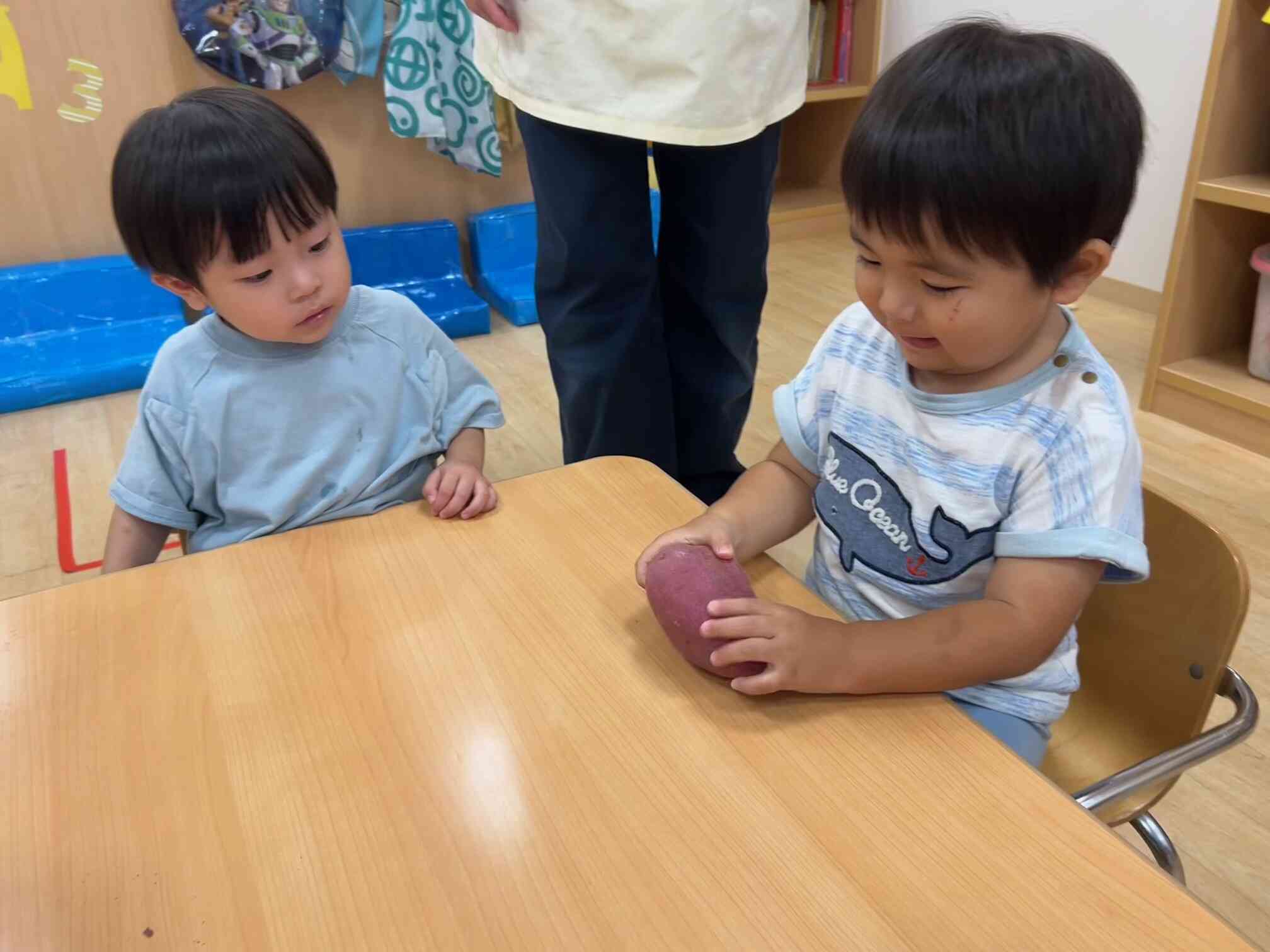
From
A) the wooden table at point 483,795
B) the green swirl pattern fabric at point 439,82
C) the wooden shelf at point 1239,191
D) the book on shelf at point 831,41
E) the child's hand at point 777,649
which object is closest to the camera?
the wooden table at point 483,795

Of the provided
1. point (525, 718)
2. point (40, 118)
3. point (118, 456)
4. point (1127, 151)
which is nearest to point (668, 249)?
point (1127, 151)

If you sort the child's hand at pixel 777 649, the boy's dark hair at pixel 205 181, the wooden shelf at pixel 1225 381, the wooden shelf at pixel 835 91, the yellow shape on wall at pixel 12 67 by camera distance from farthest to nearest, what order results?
the wooden shelf at pixel 835 91, the yellow shape on wall at pixel 12 67, the wooden shelf at pixel 1225 381, the boy's dark hair at pixel 205 181, the child's hand at pixel 777 649

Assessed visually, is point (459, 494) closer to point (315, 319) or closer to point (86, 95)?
point (315, 319)

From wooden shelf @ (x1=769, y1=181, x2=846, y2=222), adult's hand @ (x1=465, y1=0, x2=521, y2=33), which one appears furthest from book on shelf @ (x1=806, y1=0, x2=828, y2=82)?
adult's hand @ (x1=465, y1=0, x2=521, y2=33)

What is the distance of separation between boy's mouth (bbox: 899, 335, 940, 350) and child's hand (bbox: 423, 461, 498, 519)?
327mm

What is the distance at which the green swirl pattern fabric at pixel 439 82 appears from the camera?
7.49 feet

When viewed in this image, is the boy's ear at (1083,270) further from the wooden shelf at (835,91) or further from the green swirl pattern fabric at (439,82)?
the wooden shelf at (835,91)

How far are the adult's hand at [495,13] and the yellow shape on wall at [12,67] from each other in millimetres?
1535

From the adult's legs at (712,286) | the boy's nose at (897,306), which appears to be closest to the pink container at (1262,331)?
the adult's legs at (712,286)

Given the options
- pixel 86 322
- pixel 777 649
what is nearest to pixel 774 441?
pixel 777 649

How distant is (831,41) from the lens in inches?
134

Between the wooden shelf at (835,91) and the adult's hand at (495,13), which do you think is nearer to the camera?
the adult's hand at (495,13)

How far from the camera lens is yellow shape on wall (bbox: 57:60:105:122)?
7.07 feet

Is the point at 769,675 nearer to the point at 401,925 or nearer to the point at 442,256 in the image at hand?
the point at 401,925
